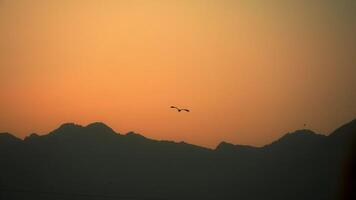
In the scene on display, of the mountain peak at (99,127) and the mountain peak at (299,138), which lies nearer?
the mountain peak at (299,138)

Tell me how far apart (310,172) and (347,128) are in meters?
1.93

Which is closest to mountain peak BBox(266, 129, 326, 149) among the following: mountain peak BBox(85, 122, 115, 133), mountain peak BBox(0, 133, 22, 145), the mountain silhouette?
the mountain silhouette

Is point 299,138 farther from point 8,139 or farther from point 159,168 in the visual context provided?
point 8,139

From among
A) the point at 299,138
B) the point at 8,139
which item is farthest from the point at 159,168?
the point at 8,139

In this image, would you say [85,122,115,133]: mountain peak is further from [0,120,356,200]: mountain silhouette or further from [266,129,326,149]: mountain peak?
[266,129,326,149]: mountain peak

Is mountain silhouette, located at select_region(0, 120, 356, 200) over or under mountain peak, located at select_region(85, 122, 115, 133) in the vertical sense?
under

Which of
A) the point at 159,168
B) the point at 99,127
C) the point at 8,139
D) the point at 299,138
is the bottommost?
the point at 159,168

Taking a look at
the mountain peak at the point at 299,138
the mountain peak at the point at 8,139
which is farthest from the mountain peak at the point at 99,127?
the mountain peak at the point at 299,138

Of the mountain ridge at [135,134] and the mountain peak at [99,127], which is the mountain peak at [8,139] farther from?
the mountain peak at [99,127]

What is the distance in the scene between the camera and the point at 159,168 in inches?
584

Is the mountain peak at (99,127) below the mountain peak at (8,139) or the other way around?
the other way around

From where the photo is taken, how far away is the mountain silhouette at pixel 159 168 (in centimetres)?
1420

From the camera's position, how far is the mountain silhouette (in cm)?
1420

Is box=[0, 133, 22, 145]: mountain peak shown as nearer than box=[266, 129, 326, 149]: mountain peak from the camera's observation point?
No
